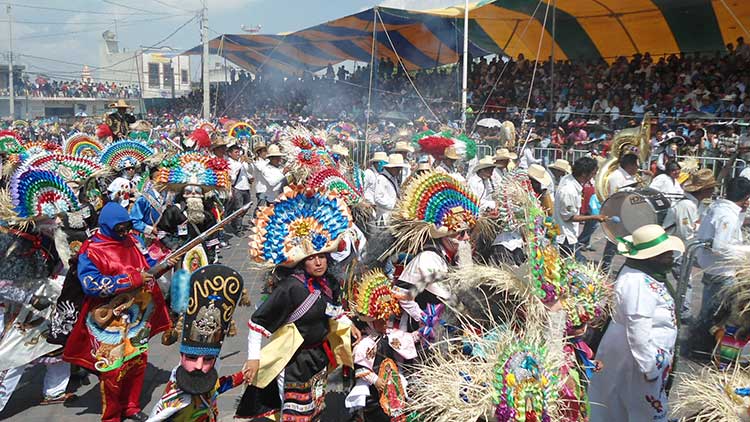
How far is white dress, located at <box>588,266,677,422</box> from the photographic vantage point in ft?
11.3

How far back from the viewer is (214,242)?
263 inches

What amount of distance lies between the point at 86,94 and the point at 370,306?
186 feet

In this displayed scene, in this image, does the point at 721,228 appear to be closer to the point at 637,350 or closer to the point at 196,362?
the point at 637,350

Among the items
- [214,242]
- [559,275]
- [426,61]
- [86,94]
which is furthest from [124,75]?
[559,275]

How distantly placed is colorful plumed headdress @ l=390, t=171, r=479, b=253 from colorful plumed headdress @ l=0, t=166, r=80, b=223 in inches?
110

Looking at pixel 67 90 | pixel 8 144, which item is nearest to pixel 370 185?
pixel 8 144

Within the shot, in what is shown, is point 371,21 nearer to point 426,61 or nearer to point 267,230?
point 426,61

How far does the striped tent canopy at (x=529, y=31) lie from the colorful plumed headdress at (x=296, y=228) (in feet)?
41.1

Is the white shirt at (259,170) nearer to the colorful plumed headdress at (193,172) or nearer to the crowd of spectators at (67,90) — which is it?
the colorful plumed headdress at (193,172)

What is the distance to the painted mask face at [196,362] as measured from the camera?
3393 mm

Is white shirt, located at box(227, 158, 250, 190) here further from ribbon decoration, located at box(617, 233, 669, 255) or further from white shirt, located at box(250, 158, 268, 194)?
ribbon decoration, located at box(617, 233, 669, 255)

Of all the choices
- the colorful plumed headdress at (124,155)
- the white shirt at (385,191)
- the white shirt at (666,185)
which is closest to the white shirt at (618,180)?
the white shirt at (666,185)

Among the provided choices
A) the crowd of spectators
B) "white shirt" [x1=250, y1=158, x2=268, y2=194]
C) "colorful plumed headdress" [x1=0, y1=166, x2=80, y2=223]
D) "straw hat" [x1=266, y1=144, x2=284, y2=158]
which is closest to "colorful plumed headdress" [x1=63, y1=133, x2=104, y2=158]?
"white shirt" [x1=250, y1=158, x2=268, y2=194]

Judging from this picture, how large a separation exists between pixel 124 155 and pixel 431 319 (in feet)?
16.1
